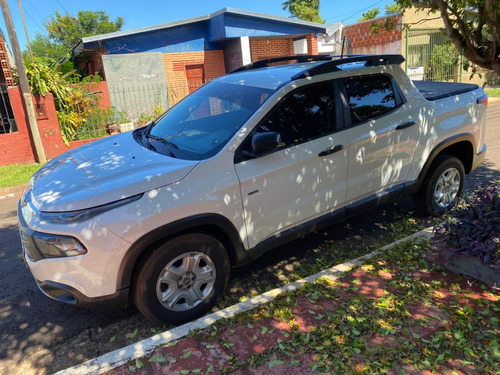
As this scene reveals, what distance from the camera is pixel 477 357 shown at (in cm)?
256

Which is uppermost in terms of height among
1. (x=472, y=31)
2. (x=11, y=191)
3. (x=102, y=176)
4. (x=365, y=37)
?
(x=365, y=37)

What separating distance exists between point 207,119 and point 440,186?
9.80 feet

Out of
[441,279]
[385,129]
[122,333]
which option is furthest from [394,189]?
[122,333]

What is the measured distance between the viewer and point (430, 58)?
1952 centimetres

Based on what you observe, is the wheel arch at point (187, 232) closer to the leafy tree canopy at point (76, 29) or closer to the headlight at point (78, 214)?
the headlight at point (78, 214)

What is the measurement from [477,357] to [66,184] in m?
3.15

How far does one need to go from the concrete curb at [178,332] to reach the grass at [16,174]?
6.83 m

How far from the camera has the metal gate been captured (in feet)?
62.6

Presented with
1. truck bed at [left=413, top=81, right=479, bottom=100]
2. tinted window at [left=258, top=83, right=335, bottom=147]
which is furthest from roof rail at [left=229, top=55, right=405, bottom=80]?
truck bed at [left=413, top=81, right=479, bottom=100]

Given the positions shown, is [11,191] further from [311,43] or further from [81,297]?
[311,43]

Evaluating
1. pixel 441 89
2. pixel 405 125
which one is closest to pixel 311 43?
pixel 441 89

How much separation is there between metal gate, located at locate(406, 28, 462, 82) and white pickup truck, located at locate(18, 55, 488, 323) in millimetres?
16339

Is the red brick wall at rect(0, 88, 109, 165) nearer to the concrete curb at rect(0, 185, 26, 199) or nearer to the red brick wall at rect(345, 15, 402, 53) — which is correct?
the concrete curb at rect(0, 185, 26, 199)

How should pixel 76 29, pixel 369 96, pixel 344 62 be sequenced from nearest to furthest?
pixel 344 62, pixel 369 96, pixel 76 29
